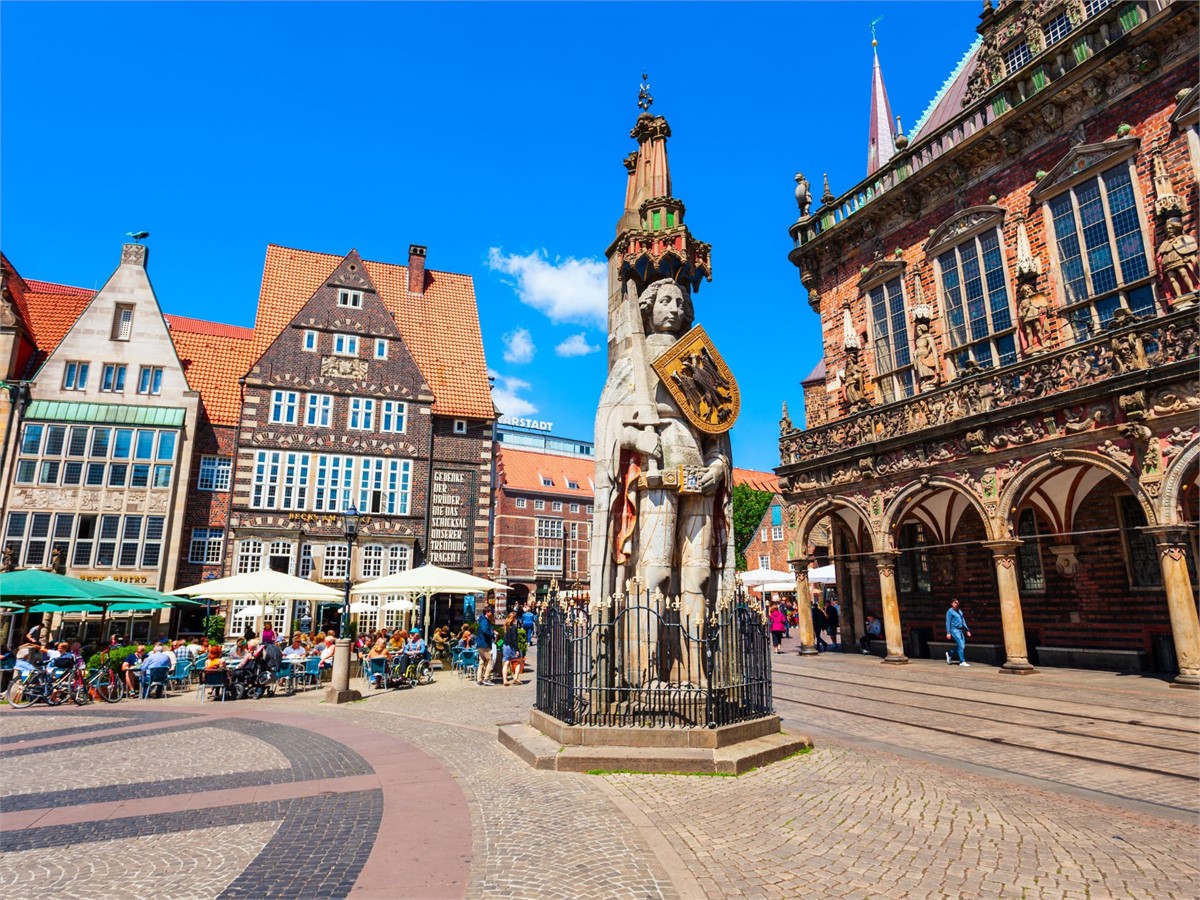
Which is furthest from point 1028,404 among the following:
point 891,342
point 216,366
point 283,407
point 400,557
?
point 216,366

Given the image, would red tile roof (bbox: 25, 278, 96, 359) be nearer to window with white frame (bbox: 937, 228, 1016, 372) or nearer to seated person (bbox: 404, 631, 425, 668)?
seated person (bbox: 404, 631, 425, 668)

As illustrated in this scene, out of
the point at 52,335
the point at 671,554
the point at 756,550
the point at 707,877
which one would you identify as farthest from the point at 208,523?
the point at 756,550

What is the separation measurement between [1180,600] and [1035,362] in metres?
5.61

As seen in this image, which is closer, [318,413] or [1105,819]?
[1105,819]

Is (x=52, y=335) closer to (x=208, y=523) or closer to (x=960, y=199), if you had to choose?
(x=208, y=523)

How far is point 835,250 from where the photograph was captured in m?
25.0

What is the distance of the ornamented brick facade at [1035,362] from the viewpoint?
1403 centimetres

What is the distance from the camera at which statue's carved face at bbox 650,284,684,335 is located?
8.64 metres

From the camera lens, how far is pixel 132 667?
590 inches

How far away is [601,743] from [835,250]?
22.4 metres

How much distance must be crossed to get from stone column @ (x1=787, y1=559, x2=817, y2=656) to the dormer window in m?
28.0

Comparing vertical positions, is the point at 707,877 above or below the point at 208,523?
below

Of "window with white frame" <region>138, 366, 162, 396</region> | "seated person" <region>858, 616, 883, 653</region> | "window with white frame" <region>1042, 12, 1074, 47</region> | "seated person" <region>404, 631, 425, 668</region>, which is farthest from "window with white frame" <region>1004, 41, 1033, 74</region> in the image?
"window with white frame" <region>138, 366, 162, 396</region>

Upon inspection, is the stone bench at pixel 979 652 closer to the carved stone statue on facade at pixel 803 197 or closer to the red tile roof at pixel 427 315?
the carved stone statue on facade at pixel 803 197
